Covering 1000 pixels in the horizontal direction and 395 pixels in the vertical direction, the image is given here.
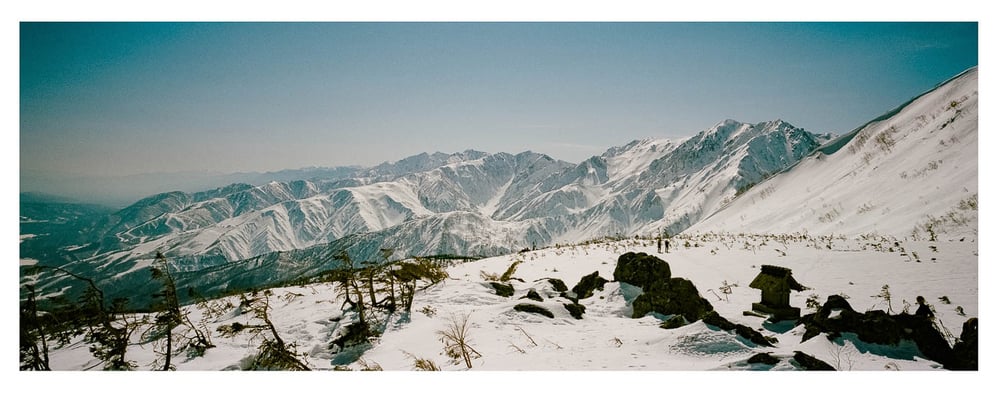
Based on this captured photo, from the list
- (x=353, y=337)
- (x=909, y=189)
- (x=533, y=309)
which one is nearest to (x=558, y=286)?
(x=533, y=309)

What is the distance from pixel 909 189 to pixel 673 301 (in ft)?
71.1

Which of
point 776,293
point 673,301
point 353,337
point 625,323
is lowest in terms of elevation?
point 353,337

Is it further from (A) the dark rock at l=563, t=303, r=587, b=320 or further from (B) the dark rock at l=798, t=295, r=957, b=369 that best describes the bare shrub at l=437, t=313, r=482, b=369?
(B) the dark rock at l=798, t=295, r=957, b=369

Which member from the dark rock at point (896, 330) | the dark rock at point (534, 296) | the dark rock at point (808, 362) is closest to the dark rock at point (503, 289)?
the dark rock at point (534, 296)

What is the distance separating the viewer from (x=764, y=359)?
5.95 metres

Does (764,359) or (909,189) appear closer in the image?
(764,359)

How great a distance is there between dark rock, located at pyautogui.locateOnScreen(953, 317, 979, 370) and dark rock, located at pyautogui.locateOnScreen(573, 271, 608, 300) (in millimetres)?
6505

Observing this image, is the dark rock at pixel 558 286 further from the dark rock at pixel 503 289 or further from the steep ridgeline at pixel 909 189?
the steep ridgeline at pixel 909 189

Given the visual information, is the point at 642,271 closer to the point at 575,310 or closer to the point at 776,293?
the point at 575,310

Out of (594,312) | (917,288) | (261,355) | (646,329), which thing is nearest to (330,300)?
(261,355)

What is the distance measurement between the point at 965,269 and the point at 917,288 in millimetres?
1944

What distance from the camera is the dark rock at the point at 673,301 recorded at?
859 centimetres

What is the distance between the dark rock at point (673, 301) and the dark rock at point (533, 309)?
6.74 ft

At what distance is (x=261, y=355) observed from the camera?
699 cm
